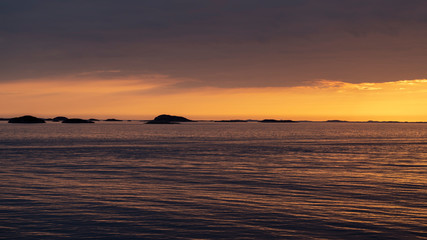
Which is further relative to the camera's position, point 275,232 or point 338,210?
point 338,210

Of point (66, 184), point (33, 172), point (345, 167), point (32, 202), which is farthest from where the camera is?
point (345, 167)

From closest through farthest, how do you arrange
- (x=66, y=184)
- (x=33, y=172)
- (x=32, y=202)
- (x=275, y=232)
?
(x=275, y=232) → (x=32, y=202) → (x=66, y=184) → (x=33, y=172)

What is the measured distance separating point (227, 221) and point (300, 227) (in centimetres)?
316

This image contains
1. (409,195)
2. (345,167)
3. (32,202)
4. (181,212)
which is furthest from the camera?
(345,167)

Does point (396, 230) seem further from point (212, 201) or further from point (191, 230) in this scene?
point (212, 201)

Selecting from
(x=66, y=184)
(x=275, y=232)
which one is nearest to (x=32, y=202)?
(x=66, y=184)

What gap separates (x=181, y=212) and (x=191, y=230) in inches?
127

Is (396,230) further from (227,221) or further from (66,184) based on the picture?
(66,184)

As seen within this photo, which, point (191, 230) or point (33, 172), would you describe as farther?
point (33, 172)

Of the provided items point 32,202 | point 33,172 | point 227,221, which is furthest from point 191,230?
point 33,172

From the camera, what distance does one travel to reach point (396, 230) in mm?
17125

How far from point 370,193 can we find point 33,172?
28.2 meters

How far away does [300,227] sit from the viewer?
1767cm

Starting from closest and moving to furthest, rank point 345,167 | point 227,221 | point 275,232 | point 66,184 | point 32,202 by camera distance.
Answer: point 275,232 → point 227,221 → point 32,202 → point 66,184 → point 345,167
